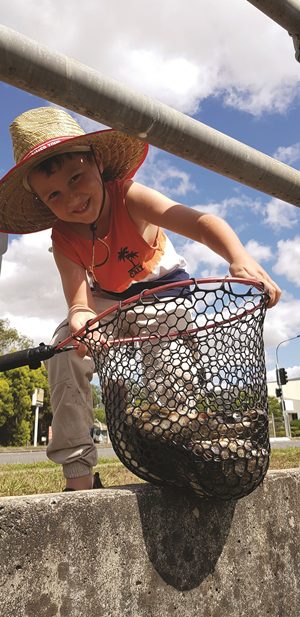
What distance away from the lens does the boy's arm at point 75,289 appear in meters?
1.95

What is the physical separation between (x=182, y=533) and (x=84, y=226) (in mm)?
1388

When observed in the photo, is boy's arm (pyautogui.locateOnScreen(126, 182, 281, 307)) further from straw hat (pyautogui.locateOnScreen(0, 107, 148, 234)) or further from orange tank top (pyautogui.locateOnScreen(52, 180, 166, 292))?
straw hat (pyautogui.locateOnScreen(0, 107, 148, 234))

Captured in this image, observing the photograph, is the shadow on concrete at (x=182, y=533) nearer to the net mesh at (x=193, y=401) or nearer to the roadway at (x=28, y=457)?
the net mesh at (x=193, y=401)

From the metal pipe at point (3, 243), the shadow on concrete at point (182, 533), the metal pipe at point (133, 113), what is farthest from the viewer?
the metal pipe at point (3, 243)

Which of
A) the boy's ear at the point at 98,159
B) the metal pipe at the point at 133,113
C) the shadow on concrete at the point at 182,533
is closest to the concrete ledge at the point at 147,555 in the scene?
the shadow on concrete at the point at 182,533

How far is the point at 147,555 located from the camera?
132 centimetres

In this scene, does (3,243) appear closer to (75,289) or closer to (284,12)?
(75,289)

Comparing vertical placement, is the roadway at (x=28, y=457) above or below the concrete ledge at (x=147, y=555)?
above

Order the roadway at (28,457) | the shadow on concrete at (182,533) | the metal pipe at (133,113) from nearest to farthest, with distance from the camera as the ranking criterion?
1. the metal pipe at (133,113)
2. the shadow on concrete at (182,533)
3. the roadway at (28,457)

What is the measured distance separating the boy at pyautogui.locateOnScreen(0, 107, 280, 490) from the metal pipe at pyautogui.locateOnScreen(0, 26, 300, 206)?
0.53 m

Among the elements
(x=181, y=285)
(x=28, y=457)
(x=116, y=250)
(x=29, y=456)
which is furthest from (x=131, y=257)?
(x=29, y=456)

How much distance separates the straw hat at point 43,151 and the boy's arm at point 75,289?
0.27 m

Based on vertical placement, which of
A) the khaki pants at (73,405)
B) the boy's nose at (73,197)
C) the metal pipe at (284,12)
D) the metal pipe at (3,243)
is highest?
the metal pipe at (3,243)

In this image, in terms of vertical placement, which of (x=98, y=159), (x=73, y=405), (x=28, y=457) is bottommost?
(x=28, y=457)
